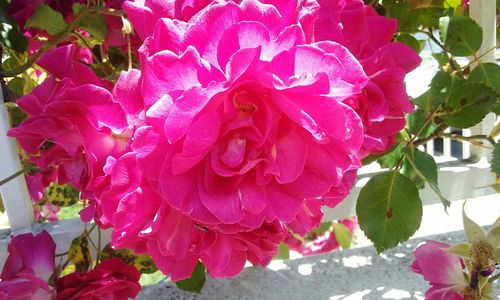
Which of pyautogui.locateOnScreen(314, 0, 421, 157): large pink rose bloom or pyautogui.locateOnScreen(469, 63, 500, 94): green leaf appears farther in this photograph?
pyautogui.locateOnScreen(469, 63, 500, 94): green leaf

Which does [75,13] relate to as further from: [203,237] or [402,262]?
[402,262]

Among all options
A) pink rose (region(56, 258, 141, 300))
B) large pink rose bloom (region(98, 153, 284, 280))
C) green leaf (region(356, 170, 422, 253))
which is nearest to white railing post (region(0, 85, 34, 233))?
pink rose (region(56, 258, 141, 300))

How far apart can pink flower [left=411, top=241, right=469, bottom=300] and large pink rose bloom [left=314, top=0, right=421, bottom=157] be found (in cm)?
19

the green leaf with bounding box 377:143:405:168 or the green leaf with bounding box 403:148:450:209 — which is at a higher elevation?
the green leaf with bounding box 403:148:450:209

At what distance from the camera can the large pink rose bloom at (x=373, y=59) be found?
0.41 meters

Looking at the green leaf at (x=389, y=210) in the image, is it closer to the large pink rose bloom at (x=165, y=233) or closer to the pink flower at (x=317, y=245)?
the large pink rose bloom at (x=165, y=233)

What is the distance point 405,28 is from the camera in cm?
74

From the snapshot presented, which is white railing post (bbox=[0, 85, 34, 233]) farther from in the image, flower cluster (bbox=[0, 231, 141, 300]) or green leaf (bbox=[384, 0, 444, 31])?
green leaf (bbox=[384, 0, 444, 31])

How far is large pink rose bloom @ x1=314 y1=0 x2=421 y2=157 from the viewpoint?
409 mm

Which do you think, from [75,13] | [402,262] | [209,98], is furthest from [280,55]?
[402,262]

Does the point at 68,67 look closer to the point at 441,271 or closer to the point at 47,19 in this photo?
the point at 47,19

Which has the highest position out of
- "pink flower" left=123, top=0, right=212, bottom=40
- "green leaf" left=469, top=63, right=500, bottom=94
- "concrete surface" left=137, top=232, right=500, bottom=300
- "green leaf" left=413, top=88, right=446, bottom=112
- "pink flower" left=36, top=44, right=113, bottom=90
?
"pink flower" left=123, top=0, right=212, bottom=40

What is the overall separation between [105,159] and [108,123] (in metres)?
0.03

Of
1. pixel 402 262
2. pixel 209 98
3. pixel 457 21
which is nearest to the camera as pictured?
pixel 209 98
